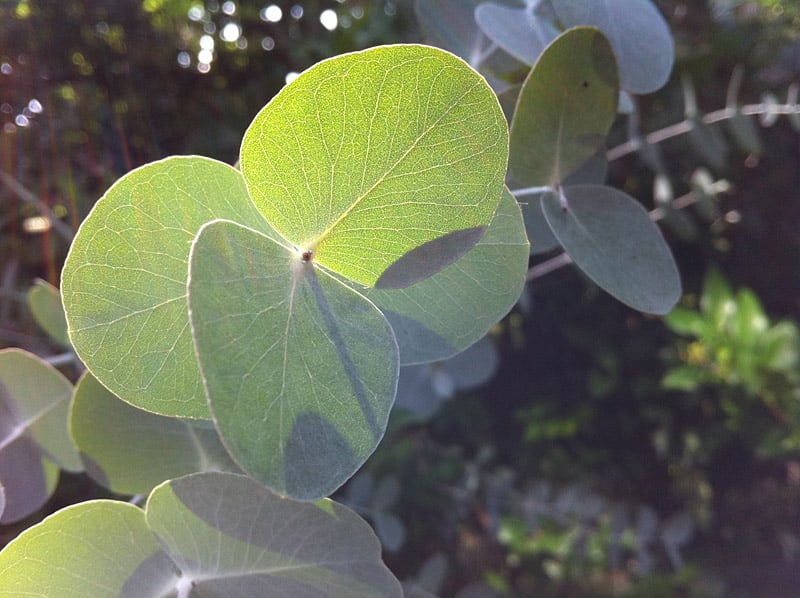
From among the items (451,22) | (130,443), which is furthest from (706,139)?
(130,443)

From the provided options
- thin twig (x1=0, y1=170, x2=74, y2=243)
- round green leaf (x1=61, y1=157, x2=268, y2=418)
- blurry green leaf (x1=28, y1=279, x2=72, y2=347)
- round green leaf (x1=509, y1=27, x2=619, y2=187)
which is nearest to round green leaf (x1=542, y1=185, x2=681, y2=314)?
round green leaf (x1=509, y1=27, x2=619, y2=187)

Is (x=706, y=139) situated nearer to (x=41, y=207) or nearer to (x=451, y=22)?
(x=451, y=22)

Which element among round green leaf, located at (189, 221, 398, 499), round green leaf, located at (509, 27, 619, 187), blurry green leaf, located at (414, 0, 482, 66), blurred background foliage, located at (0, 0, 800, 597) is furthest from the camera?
blurred background foliage, located at (0, 0, 800, 597)

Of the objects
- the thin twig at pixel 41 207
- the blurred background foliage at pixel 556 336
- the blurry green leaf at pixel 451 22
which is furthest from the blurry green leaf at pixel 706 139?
the thin twig at pixel 41 207

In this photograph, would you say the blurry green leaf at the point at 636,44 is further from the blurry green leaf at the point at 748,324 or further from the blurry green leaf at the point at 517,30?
the blurry green leaf at the point at 748,324

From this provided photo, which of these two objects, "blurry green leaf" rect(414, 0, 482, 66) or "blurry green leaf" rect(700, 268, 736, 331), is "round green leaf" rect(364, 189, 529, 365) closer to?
"blurry green leaf" rect(414, 0, 482, 66)
